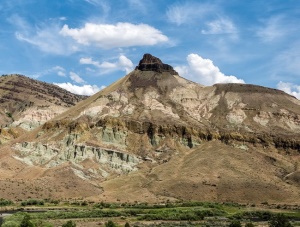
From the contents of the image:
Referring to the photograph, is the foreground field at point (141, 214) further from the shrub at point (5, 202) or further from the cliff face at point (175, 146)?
the cliff face at point (175, 146)

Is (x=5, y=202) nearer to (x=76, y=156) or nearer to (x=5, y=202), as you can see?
(x=5, y=202)

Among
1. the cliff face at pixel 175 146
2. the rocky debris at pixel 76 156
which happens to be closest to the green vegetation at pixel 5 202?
the cliff face at pixel 175 146

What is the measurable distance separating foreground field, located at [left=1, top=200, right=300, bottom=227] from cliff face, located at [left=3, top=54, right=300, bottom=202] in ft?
52.4

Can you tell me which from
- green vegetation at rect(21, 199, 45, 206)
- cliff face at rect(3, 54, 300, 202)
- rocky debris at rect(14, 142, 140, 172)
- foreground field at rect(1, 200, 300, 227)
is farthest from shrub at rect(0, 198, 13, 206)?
rocky debris at rect(14, 142, 140, 172)

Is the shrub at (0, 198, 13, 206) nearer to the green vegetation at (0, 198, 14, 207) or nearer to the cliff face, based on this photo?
the green vegetation at (0, 198, 14, 207)

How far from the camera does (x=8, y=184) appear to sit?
5010 inches

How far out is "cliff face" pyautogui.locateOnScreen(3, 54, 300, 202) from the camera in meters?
135

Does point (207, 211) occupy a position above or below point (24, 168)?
below

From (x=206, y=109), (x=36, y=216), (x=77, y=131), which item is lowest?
(x=36, y=216)

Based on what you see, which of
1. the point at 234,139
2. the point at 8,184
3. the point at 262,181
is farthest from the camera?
the point at 234,139

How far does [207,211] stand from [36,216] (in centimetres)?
3617

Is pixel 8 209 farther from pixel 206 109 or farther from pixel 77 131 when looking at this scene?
pixel 206 109

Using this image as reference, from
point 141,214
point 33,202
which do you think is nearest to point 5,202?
point 33,202

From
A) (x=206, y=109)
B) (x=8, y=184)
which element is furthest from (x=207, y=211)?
(x=206, y=109)
